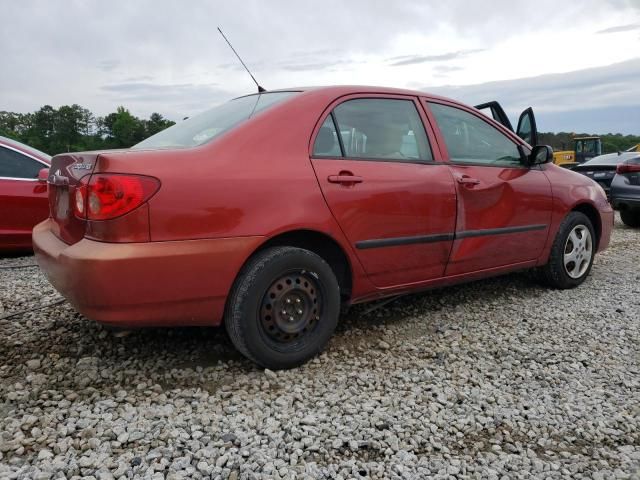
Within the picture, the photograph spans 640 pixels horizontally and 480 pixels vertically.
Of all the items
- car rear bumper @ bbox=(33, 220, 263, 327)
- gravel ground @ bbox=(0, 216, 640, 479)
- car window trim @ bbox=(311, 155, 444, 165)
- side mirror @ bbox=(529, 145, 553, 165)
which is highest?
side mirror @ bbox=(529, 145, 553, 165)

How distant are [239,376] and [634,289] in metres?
3.57

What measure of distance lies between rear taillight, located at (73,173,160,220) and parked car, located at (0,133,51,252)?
354 centimetres

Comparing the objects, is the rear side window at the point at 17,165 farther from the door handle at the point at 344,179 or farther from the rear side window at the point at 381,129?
the door handle at the point at 344,179

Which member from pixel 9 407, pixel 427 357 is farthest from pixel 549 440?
pixel 9 407

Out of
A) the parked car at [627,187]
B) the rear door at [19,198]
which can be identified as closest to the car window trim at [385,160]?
the rear door at [19,198]

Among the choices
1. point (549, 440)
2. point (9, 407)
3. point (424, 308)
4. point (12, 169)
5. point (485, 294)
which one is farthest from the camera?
point (12, 169)

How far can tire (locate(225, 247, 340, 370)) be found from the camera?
2.70 meters

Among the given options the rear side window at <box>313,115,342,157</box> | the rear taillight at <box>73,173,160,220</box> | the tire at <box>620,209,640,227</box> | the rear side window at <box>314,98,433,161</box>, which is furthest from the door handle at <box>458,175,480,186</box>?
the tire at <box>620,209,640,227</box>

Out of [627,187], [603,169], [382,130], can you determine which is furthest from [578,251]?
[603,169]

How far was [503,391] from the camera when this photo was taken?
2.74 metres

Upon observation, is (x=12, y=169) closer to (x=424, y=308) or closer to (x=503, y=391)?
(x=424, y=308)

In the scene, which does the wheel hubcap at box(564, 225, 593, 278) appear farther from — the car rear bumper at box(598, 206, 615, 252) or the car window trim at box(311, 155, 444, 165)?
the car window trim at box(311, 155, 444, 165)

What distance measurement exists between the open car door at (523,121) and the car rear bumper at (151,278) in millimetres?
2957

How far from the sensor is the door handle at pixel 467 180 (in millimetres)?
3543
